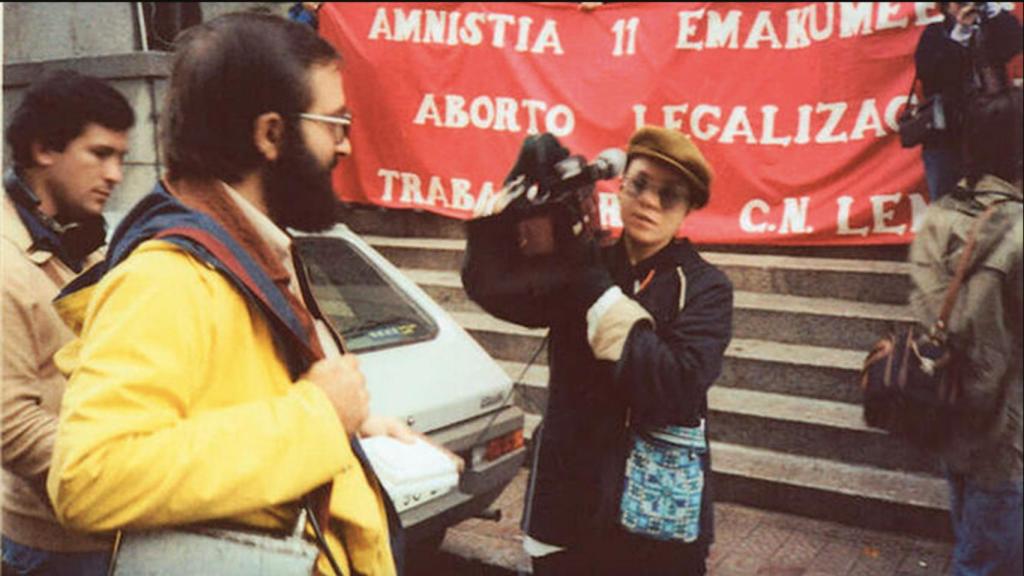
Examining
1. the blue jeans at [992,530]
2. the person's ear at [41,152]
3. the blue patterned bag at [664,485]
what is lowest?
the blue jeans at [992,530]

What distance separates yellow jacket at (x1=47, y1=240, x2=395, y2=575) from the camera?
1306 millimetres

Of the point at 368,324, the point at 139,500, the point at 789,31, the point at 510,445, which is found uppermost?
the point at 789,31

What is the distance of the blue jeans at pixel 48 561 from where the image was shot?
2.33 metres

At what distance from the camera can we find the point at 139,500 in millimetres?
1310

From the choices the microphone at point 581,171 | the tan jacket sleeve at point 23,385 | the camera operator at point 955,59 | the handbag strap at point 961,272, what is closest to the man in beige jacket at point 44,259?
the tan jacket sleeve at point 23,385

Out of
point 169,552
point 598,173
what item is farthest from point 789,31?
point 169,552

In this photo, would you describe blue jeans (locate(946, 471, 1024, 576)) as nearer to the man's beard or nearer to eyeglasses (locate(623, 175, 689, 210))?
eyeglasses (locate(623, 175, 689, 210))

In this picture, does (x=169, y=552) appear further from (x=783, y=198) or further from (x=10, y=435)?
(x=783, y=198)

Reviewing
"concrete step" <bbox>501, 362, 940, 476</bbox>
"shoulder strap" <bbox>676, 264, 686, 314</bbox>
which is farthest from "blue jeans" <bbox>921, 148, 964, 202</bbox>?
"shoulder strap" <bbox>676, 264, 686, 314</bbox>

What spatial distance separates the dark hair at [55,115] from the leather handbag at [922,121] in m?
4.36

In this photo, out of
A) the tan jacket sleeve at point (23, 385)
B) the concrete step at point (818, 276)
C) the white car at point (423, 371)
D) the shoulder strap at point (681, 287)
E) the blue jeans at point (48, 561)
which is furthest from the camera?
the concrete step at point (818, 276)

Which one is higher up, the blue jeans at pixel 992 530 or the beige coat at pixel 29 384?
the beige coat at pixel 29 384

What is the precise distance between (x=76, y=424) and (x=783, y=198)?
229 inches

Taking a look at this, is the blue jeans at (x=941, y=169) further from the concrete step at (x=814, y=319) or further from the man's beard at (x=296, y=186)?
the man's beard at (x=296, y=186)
